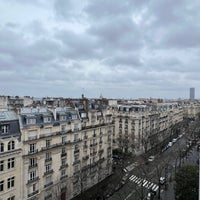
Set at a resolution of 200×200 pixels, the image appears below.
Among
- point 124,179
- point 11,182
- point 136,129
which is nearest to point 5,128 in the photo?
point 11,182

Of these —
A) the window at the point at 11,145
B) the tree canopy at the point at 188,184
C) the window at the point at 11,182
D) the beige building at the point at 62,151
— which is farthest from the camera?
the beige building at the point at 62,151

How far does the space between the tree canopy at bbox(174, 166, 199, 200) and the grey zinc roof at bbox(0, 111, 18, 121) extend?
92.6ft

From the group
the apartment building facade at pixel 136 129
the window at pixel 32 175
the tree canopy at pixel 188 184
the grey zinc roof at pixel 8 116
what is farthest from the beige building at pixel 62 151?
the apartment building facade at pixel 136 129

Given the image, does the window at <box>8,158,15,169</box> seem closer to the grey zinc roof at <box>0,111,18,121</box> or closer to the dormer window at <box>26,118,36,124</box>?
the grey zinc roof at <box>0,111,18,121</box>

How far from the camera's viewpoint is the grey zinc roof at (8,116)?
3707 centimetres

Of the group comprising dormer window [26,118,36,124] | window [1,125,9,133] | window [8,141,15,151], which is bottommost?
window [8,141,15,151]

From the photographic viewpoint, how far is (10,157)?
36.3 m

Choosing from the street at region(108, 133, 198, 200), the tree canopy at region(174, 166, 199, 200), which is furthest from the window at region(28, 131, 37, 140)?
the tree canopy at region(174, 166, 199, 200)

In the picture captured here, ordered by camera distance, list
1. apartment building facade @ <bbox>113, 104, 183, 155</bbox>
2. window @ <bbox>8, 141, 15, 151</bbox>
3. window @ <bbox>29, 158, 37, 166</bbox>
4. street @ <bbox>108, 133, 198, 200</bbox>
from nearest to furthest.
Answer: window @ <bbox>8, 141, 15, 151</bbox> < window @ <bbox>29, 158, 37, 166</bbox> < street @ <bbox>108, 133, 198, 200</bbox> < apartment building facade @ <bbox>113, 104, 183, 155</bbox>

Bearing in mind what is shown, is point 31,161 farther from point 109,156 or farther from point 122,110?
point 122,110

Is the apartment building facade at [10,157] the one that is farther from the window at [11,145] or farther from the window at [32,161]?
the window at [32,161]

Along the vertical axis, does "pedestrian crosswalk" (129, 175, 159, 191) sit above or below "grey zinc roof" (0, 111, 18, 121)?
below

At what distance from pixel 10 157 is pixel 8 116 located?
631 centimetres

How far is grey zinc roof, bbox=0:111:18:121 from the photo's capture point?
37.1m
